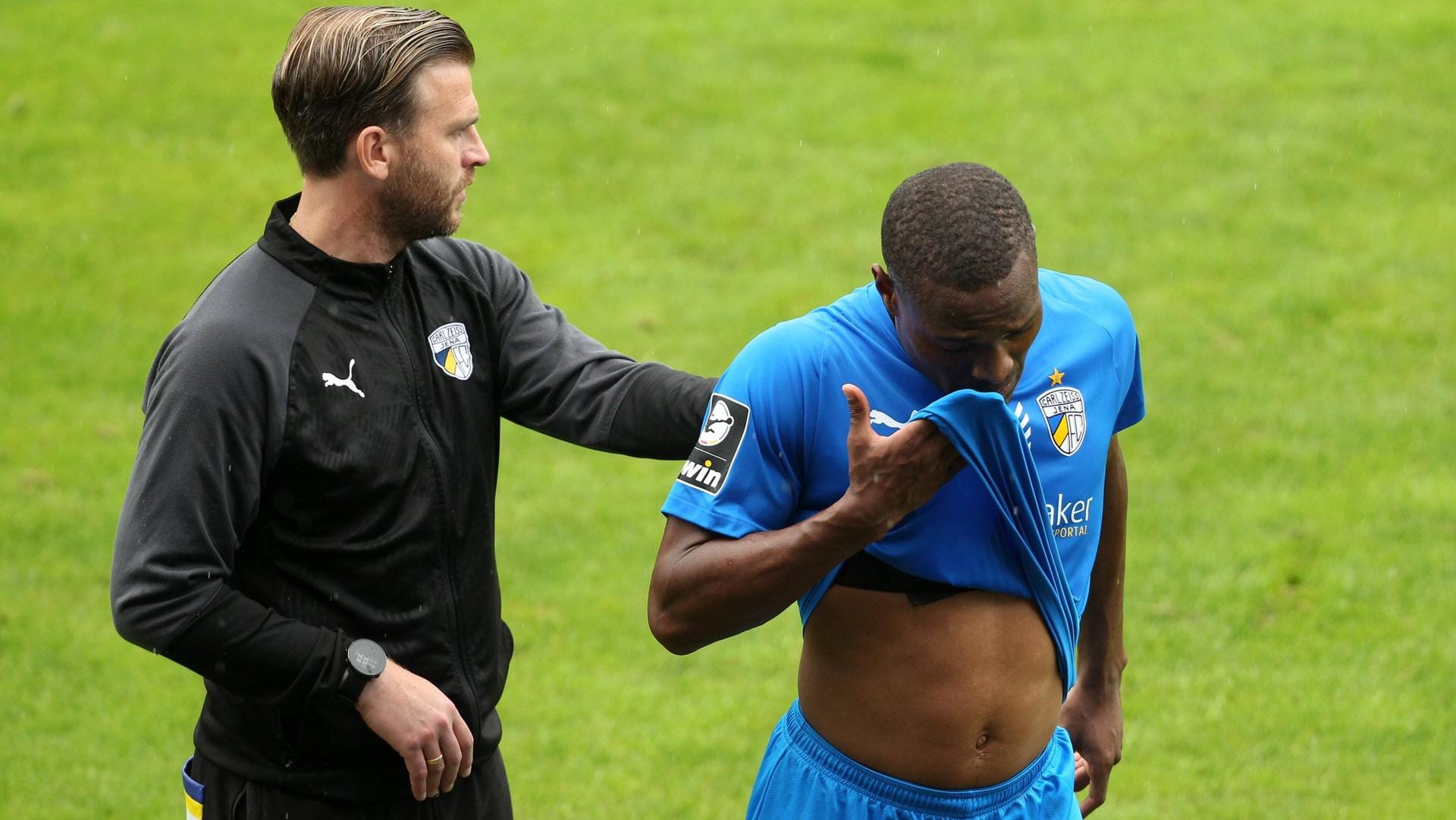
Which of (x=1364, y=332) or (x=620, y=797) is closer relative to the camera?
(x=620, y=797)

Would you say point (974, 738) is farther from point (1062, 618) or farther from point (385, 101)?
point (385, 101)

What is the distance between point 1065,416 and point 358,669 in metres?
1.50

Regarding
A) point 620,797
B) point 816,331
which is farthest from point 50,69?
point 816,331

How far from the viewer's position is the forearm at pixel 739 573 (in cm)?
294

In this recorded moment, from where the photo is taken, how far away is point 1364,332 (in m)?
9.37

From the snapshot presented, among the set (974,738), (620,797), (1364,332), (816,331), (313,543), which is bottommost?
(1364,332)

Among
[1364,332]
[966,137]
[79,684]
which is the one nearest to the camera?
[79,684]

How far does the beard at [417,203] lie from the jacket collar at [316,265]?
94mm

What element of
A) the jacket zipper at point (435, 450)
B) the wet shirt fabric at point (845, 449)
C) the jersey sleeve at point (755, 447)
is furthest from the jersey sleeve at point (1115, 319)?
the jacket zipper at point (435, 450)

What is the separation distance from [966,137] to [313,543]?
8.92 meters

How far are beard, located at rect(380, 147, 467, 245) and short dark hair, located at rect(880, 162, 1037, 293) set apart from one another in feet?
3.05

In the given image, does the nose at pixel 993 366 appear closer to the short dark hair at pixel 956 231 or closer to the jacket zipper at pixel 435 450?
the short dark hair at pixel 956 231

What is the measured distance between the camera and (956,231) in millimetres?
2996

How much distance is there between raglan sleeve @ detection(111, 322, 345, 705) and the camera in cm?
308
